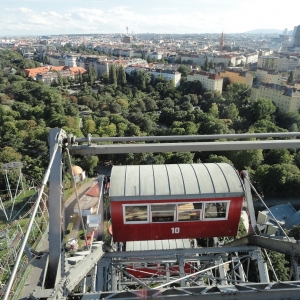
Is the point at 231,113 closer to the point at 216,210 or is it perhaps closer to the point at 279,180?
the point at 279,180

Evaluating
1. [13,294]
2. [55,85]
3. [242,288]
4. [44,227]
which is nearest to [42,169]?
[44,227]

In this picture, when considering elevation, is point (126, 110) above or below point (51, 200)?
below

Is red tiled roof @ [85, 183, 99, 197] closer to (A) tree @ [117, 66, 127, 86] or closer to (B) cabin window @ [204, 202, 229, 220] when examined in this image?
(B) cabin window @ [204, 202, 229, 220]

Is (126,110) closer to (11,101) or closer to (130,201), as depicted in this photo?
(11,101)

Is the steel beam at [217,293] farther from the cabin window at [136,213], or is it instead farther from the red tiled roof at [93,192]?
the red tiled roof at [93,192]

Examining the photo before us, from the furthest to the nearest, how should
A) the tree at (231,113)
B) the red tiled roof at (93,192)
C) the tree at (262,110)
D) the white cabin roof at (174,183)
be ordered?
the tree at (231,113) → the tree at (262,110) → the red tiled roof at (93,192) → the white cabin roof at (174,183)

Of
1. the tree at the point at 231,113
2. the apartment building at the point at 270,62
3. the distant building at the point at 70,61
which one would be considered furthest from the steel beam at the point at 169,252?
the distant building at the point at 70,61

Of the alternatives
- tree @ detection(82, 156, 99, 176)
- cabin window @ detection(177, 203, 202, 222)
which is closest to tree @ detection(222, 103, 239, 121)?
tree @ detection(82, 156, 99, 176)
